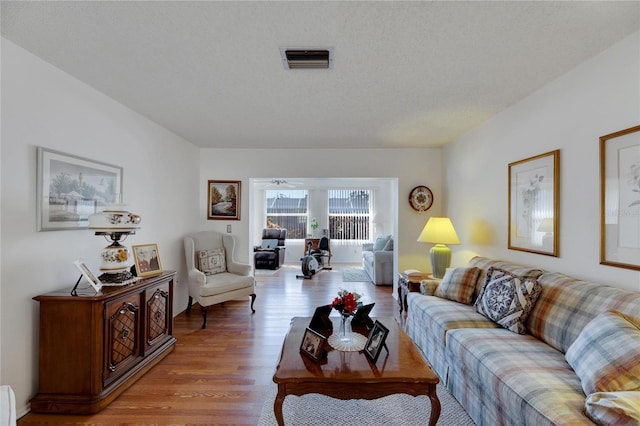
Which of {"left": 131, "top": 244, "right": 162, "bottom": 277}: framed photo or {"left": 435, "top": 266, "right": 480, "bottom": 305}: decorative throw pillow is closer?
{"left": 131, "top": 244, "right": 162, "bottom": 277}: framed photo

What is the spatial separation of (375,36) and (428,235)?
254 centimetres

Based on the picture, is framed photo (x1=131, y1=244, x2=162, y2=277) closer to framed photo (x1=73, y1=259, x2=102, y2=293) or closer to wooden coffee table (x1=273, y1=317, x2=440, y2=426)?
framed photo (x1=73, y1=259, x2=102, y2=293)

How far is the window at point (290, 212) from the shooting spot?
8602 mm

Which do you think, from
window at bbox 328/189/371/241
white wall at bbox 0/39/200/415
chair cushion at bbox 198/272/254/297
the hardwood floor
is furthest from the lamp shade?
window at bbox 328/189/371/241

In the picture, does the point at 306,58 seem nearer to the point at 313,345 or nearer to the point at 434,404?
the point at 313,345

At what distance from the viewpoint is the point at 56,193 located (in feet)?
6.90

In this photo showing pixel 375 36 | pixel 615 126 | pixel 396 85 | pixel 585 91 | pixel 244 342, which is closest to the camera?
pixel 375 36

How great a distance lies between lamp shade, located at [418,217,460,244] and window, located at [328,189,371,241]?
482 cm

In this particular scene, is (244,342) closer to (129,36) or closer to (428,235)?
(428,235)

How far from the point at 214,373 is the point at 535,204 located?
3216 millimetres

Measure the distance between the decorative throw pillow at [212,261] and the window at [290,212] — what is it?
14.6ft

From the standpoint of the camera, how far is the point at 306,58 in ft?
6.46

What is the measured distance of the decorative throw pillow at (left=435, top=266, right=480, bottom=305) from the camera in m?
2.66

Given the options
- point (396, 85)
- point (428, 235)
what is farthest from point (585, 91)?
point (428, 235)
